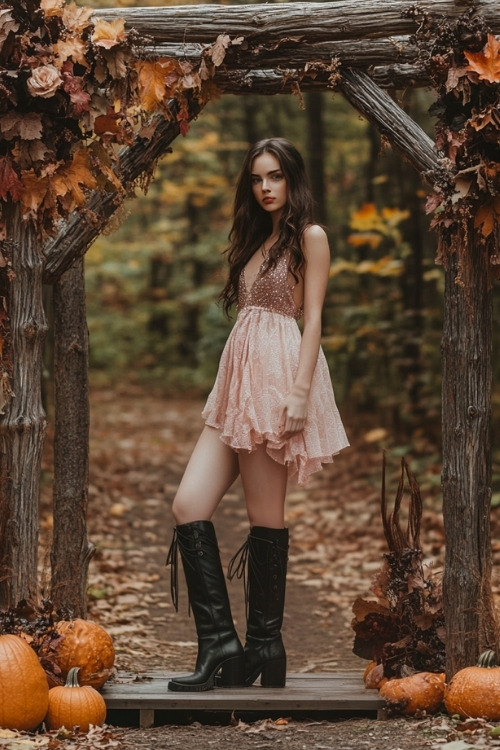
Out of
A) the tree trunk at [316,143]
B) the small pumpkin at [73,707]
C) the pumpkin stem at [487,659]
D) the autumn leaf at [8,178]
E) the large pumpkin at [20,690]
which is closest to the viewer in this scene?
the large pumpkin at [20,690]

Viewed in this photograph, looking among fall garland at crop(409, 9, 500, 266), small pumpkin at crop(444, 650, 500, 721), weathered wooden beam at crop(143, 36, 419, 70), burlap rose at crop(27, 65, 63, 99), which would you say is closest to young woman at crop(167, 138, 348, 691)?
weathered wooden beam at crop(143, 36, 419, 70)

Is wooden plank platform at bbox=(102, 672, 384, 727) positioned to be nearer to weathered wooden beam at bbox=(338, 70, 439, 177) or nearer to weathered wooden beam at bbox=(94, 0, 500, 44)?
weathered wooden beam at bbox=(338, 70, 439, 177)

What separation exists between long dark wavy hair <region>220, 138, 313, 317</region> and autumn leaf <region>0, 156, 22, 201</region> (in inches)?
38.6

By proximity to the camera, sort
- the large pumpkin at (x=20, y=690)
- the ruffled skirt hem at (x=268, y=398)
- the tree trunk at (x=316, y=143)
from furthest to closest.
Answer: the tree trunk at (x=316, y=143) < the ruffled skirt hem at (x=268, y=398) < the large pumpkin at (x=20, y=690)

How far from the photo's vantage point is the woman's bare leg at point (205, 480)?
13.8 feet

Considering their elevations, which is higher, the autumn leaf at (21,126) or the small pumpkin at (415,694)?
the autumn leaf at (21,126)

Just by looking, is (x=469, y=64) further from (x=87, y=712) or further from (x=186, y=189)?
(x=186, y=189)

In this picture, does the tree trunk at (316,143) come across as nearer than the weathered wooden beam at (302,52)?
No

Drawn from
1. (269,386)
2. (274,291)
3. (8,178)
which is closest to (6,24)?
(8,178)

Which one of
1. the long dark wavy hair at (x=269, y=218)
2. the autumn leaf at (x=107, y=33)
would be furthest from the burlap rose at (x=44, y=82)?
the long dark wavy hair at (x=269, y=218)

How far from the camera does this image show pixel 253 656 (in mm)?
4305

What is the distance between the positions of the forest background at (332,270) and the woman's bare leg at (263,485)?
3.10 feet

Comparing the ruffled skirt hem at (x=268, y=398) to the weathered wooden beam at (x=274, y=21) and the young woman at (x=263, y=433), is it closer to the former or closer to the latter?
the young woman at (x=263, y=433)

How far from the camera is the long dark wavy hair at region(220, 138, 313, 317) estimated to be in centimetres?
421
